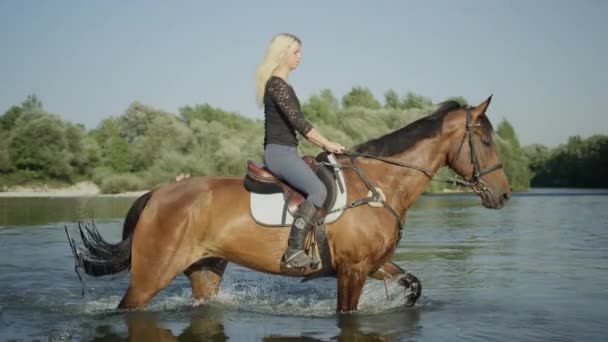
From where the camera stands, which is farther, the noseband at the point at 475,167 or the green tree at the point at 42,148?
the green tree at the point at 42,148

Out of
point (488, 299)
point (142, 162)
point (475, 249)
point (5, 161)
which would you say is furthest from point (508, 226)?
point (5, 161)

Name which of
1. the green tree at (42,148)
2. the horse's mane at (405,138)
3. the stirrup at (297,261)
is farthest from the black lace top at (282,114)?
the green tree at (42,148)

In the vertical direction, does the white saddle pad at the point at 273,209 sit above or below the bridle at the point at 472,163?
below

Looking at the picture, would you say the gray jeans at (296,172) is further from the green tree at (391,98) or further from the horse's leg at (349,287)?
the green tree at (391,98)

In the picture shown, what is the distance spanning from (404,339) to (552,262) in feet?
27.4

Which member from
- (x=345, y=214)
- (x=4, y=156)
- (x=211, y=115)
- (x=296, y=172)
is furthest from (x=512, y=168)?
(x=211, y=115)

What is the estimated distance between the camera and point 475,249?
56.7ft

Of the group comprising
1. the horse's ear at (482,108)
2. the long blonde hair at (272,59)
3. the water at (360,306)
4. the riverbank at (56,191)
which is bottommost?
the water at (360,306)

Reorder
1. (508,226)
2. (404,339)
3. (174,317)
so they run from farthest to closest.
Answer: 1. (508,226)
2. (174,317)
3. (404,339)

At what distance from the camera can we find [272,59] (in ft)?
24.0

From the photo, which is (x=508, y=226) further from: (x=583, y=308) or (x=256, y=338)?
(x=256, y=338)

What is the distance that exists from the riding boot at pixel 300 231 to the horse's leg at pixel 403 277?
4.47ft

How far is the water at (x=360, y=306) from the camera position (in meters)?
7.66

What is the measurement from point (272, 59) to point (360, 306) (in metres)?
3.84
